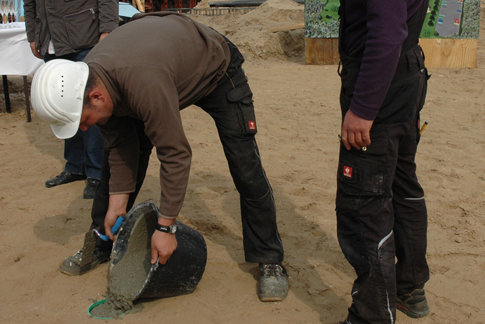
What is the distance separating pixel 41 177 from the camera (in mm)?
4293

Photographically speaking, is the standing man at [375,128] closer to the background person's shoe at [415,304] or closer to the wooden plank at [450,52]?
the background person's shoe at [415,304]

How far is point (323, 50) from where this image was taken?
834cm

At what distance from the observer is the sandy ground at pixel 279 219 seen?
249cm

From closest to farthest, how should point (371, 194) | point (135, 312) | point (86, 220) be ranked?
point (371, 194), point (135, 312), point (86, 220)

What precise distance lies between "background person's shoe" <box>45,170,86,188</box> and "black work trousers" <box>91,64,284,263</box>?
151cm

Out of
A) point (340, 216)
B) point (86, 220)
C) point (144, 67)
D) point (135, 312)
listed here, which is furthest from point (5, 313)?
point (340, 216)

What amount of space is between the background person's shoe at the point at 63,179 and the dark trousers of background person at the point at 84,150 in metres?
0.03

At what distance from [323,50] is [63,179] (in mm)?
5534

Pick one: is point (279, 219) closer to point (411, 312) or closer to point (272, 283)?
point (272, 283)

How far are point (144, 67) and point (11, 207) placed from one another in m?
2.29

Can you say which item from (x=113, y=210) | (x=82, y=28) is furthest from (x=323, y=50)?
(x=113, y=210)

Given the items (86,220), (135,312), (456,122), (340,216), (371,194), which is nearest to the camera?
(371,194)

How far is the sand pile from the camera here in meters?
9.09

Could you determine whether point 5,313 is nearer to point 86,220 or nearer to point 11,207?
point 86,220
